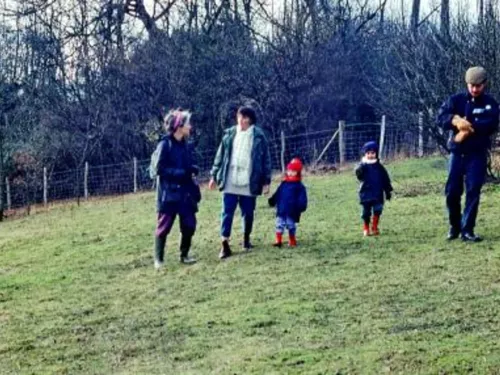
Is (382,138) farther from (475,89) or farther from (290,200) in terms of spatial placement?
(475,89)

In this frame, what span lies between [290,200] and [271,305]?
269 centimetres

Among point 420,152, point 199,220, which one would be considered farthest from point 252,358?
point 420,152

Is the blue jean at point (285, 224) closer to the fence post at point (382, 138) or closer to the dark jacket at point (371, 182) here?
the dark jacket at point (371, 182)

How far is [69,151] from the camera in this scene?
94.6 feet

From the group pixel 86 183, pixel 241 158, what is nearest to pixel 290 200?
pixel 241 158

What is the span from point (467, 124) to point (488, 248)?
124 cm

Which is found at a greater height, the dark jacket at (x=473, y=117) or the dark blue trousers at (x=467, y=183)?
the dark jacket at (x=473, y=117)

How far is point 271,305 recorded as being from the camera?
698cm

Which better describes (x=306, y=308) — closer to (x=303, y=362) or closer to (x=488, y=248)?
(x=303, y=362)

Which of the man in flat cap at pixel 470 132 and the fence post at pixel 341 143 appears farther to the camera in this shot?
the fence post at pixel 341 143

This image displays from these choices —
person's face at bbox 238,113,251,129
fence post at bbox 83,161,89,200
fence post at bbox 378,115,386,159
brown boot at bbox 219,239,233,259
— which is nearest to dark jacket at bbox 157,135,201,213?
brown boot at bbox 219,239,233,259

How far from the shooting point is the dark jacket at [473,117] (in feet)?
28.2

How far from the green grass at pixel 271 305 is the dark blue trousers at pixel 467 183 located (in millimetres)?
312

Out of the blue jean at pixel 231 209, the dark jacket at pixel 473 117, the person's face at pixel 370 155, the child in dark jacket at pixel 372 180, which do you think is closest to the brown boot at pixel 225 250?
the blue jean at pixel 231 209
